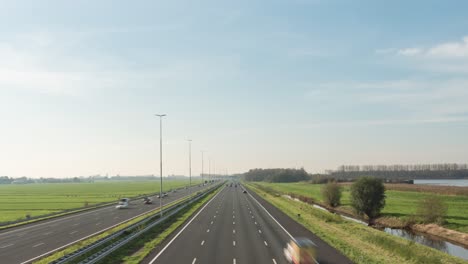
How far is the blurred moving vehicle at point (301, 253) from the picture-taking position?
2489cm

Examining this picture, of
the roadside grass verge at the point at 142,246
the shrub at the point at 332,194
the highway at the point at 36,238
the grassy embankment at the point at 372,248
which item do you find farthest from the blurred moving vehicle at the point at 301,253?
the shrub at the point at 332,194

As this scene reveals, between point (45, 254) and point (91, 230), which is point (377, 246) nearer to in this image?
point (45, 254)

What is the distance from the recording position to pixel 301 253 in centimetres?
2508

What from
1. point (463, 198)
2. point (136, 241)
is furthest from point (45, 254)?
point (463, 198)

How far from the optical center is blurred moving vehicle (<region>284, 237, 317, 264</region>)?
2489 cm

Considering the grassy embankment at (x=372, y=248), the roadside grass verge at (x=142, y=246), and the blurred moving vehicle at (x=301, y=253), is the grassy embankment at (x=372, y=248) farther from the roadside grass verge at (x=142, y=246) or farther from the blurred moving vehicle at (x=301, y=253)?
the roadside grass verge at (x=142, y=246)

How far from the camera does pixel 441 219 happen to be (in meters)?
58.0

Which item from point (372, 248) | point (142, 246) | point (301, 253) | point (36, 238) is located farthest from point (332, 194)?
point (301, 253)

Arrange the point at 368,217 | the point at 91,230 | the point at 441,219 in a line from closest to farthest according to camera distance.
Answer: the point at 91,230, the point at 441,219, the point at 368,217

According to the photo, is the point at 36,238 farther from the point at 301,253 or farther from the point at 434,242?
the point at 434,242

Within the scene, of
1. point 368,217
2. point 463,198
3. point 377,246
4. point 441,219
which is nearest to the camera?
point 377,246

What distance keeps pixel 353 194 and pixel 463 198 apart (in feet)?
114

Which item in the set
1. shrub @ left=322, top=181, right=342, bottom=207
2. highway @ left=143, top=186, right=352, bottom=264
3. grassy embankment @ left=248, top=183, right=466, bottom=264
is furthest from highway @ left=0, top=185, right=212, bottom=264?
shrub @ left=322, top=181, right=342, bottom=207

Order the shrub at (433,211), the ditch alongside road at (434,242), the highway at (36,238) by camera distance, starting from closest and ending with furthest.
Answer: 1. the highway at (36,238)
2. the ditch alongside road at (434,242)
3. the shrub at (433,211)
